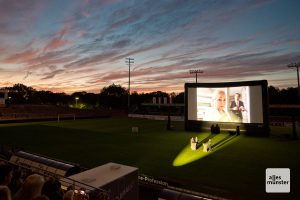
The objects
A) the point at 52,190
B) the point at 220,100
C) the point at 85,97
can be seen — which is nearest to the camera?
the point at 52,190

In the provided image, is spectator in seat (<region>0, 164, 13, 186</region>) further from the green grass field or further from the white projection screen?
the white projection screen

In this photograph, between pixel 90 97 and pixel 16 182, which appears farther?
pixel 90 97

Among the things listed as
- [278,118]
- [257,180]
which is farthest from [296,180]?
[278,118]

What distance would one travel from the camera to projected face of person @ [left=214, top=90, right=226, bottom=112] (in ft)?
72.8

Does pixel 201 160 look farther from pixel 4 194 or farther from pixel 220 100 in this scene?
pixel 220 100

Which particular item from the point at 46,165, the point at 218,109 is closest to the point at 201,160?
A: the point at 46,165

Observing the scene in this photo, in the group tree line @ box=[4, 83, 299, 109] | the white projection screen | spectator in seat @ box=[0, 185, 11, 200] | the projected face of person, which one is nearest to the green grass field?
the white projection screen

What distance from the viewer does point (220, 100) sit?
886 inches

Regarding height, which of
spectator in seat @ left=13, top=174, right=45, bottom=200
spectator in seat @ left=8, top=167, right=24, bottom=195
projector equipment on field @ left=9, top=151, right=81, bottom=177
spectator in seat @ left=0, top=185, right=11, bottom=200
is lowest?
projector equipment on field @ left=9, top=151, right=81, bottom=177

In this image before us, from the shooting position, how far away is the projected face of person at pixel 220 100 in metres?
22.2

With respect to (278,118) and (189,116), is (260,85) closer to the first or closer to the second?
(189,116)

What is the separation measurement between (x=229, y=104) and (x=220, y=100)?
3.37ft

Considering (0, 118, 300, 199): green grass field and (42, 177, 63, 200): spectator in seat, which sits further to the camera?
(0, 118, 300, 199): green grass field

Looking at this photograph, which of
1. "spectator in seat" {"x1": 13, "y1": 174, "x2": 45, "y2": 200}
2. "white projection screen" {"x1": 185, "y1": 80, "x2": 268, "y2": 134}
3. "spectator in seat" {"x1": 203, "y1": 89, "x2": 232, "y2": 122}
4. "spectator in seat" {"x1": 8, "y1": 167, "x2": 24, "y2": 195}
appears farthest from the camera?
"spectator in seat" {"x1": 203, "y1": 89, "x2": 232, "y2": 122}
